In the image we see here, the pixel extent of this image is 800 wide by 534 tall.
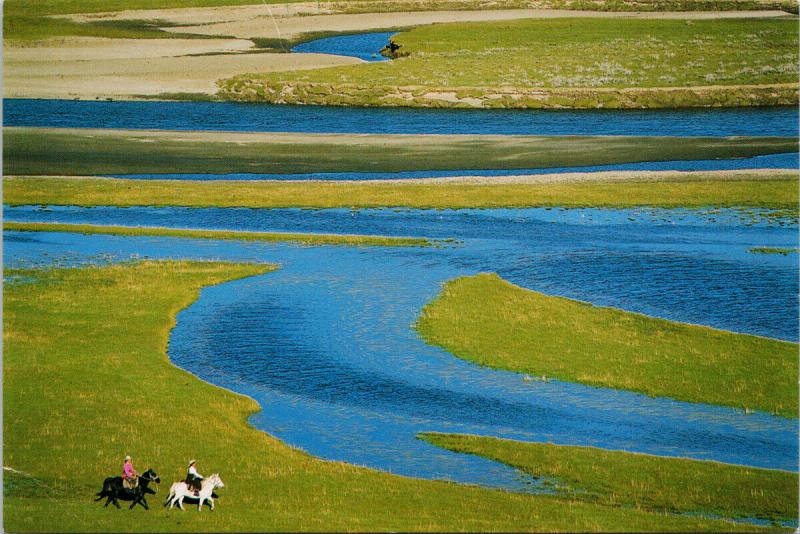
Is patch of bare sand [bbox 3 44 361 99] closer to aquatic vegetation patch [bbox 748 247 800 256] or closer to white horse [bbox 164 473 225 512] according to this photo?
aquatic vegetation patch [bbox 748 247 800 256]

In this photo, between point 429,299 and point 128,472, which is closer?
point 128,472

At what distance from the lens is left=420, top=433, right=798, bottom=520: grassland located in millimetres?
30922

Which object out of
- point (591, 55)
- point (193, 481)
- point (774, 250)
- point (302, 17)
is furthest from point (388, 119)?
point (193, 481)

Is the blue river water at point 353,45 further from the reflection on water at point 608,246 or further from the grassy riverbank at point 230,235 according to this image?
the grassy riverbank at point 230,235

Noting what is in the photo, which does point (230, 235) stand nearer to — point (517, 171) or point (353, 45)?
point (517, 171)

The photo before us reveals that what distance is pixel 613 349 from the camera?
150 ft

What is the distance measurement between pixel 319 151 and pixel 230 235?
1064 inches

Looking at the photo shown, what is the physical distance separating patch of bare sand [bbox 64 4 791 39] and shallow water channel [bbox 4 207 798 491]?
252 feet

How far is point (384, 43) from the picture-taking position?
14900 cm

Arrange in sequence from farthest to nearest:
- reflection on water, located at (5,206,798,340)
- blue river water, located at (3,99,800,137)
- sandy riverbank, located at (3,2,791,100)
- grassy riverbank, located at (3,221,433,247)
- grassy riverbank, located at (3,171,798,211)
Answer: sandy riverbank, located at (3,2,791,100)
blue river water, located at (3,99,800,137)
grassy riverbank, located at (3,171,798,211)
grassy riverbank, located at (3,221,433,247)
reflection on water, located at (5,206,798,340)

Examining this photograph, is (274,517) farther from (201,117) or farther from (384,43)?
(384,43)

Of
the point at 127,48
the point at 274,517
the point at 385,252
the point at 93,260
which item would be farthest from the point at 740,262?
the point at 127,48

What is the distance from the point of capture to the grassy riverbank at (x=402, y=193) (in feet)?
251

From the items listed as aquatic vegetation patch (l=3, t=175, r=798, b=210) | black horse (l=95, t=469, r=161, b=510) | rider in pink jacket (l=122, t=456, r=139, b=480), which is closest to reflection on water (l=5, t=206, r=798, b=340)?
aquatic vegetation patch (l=3, t=175, r=798, b=210)
